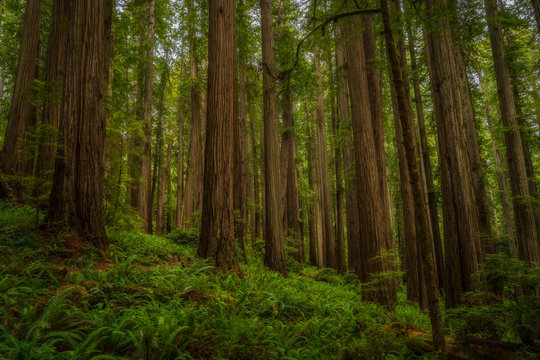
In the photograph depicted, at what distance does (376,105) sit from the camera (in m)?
7.91

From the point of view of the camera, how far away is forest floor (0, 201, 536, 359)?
2.30 m

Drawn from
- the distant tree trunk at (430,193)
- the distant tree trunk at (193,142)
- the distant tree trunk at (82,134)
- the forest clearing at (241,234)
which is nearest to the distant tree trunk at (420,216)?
the forest clearing at (241,234)

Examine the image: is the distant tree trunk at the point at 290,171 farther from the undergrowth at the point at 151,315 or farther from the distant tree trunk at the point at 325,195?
the undergrowth at the point at 151,315

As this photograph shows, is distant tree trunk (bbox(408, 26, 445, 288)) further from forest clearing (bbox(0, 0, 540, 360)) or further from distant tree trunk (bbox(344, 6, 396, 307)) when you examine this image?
distant tree trunk (bbox(344, 6, 396, 307))

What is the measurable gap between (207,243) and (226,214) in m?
0.68

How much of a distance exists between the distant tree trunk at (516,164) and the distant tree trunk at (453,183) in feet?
7.07

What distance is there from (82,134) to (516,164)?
10955mm

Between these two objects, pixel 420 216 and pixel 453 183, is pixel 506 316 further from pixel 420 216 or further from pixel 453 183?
pixel 453 183

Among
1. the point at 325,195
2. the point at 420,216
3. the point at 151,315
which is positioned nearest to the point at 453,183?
the point at 420,216

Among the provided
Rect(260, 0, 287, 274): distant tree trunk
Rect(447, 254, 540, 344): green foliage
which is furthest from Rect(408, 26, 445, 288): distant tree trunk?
Rect(447, 254, 540, 344): green foliage

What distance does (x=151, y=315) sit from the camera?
2895 mm

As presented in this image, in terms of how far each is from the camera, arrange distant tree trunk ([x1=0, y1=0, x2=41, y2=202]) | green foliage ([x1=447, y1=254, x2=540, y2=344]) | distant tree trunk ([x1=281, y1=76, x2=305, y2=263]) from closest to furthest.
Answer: green foliage ([x1=447, y1=254, x2=540, y2=344])
distant tree trunk ([x1=0, y1=0, x2=41, y2=202])
distant tree trunk ([x1=281, y1=76, x2=305, y2=263])

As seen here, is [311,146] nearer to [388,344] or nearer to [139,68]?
[139,68]

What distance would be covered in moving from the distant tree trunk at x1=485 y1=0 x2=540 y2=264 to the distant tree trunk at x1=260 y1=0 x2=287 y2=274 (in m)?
5.73
